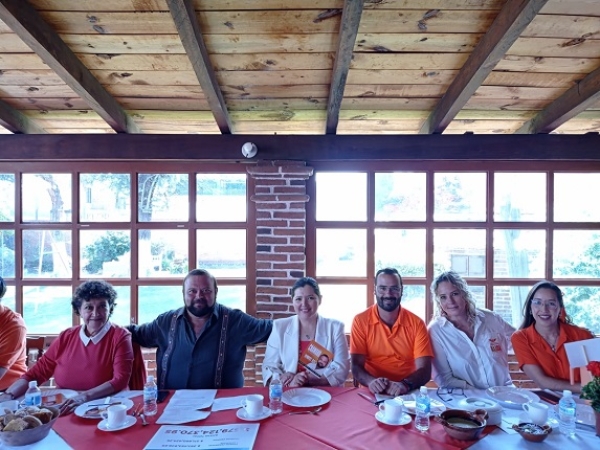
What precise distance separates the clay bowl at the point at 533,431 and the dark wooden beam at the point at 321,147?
183 centimetres

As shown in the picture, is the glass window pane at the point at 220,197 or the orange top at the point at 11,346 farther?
the glass window pane at the point at 220,197

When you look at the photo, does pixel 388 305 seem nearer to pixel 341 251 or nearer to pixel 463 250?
pixel 341 251

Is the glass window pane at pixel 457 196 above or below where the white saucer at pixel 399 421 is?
above

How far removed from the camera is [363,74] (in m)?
2.38

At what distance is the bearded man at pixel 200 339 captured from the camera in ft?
7.18

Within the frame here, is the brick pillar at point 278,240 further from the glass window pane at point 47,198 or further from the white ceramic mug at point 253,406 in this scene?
the glass window pane at point 47,198

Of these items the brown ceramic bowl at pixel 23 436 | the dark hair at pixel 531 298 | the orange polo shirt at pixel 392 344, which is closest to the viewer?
the brown ceramic bowl at pixel 23 436

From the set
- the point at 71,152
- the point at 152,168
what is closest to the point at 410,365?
the point at 152,168

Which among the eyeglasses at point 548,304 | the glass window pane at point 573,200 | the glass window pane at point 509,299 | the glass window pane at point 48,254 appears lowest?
the glass window pane at point 509,299

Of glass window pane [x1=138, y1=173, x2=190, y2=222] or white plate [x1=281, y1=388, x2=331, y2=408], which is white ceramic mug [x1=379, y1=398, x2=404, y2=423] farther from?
glass window pane [x1=138, y1=173, x2=190, y2=222]

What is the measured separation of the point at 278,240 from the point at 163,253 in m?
0.92

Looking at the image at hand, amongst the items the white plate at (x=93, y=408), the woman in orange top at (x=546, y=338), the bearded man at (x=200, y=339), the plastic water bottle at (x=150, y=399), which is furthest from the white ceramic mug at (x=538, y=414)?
the white plate at (x=93, y=408)

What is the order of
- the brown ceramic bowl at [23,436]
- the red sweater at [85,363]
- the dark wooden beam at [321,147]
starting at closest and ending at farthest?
the brown ceramic bowl at [23,436] → the red sweater at [85,363] → the dark wooden beam at [321,147]

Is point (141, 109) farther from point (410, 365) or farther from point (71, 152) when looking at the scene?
point (410, 365)
